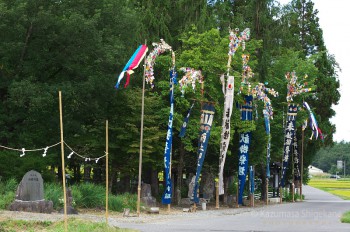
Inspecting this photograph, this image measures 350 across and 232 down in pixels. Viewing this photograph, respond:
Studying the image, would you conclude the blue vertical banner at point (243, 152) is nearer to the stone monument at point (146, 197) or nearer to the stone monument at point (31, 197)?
the stone monument at point (146, 197)

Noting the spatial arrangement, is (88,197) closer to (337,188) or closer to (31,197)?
(31,197)

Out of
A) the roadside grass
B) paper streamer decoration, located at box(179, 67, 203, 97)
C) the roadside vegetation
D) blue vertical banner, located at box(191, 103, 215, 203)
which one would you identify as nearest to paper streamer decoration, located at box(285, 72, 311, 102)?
blue vertical banner, located at box(191, 103, 215, 203)

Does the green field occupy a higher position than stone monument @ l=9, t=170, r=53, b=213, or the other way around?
stone monument @ l=9, t=170, r=53, b=213

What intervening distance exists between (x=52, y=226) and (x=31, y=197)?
576 cm

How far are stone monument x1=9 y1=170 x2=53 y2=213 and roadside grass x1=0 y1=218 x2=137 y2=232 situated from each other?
4.60m

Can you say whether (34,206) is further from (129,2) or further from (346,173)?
(346,173)

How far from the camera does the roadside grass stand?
1741 centimetres

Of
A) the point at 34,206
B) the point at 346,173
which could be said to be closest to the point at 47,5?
the point at 34,206

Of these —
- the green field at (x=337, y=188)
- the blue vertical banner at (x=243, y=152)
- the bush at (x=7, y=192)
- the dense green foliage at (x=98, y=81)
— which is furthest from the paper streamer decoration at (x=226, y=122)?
the green field at (x=337, y=188)

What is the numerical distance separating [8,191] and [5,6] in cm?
996

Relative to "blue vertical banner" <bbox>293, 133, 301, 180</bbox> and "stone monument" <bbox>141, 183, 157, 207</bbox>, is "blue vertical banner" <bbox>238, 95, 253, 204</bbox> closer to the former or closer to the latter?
"stone monument" <bbox>141, 183, 157, 207</bbox>

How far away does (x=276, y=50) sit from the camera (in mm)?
52219

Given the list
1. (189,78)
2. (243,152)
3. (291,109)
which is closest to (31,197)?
(189,78)

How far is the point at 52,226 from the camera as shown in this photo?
18.5 meters
